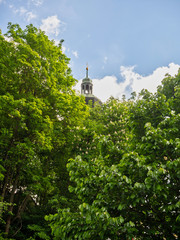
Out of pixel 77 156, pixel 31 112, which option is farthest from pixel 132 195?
pixel 31 112

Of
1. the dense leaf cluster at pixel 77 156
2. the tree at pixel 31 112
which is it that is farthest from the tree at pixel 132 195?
the tree at pixel 31 112

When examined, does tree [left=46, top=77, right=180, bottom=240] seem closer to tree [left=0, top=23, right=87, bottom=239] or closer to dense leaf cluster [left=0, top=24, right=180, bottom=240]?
dense leaf cluster [left=0, top=24, right=180, bottom=240]

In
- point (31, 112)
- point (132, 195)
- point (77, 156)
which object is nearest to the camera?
point (132, 195)

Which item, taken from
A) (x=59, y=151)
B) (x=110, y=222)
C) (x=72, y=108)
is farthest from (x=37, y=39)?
(x=110, y=222)

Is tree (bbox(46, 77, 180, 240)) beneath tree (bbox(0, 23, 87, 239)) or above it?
beneath

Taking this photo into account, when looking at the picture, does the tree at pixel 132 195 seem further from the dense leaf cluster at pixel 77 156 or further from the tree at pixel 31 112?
the tree at pixel 31 112

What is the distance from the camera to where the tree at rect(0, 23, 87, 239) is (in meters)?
11.2

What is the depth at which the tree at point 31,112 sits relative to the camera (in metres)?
11.2

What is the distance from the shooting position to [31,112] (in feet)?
36.9

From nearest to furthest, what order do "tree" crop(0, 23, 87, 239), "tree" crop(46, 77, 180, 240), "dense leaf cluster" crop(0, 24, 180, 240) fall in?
"tree" crop(46, 77, 180, 240) → "dense leaf cluster" crop(0, 24, 180, 240) → "tree" crop(0, 23, 87, 239)

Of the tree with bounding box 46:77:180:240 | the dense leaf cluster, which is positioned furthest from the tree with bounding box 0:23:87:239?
the tree with bounding box 46:77:180:240

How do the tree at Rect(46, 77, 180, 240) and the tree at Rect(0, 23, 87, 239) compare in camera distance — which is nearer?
the tree at Rect(46, 77, 180, 240)

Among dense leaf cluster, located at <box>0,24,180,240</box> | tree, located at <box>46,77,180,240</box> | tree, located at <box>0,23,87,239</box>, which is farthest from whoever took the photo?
tree, located at <box>0,23,87,239</box>

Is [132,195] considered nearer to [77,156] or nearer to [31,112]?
[77,156]
